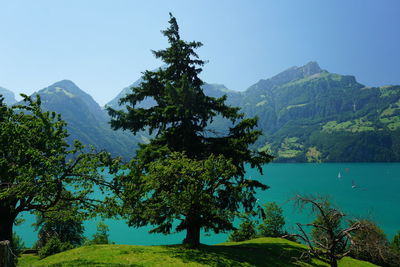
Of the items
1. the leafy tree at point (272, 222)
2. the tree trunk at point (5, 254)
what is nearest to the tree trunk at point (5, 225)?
the tree trunk at point (5, 254)

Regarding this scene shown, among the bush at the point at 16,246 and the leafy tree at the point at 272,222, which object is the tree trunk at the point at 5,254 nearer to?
the bush at the point at 16,246

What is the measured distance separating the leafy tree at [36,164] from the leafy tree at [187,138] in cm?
467

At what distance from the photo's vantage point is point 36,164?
11.7 m

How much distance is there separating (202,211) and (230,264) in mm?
4093

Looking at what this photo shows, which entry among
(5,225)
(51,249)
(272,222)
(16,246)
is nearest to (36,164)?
(5,225)

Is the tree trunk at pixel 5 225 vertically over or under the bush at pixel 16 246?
over

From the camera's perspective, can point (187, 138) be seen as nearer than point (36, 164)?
No

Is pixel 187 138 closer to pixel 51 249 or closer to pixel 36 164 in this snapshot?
pixel 36 164

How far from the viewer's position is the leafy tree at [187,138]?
18830 mm

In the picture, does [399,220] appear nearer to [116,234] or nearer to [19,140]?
[116,234]

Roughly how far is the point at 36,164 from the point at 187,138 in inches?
468

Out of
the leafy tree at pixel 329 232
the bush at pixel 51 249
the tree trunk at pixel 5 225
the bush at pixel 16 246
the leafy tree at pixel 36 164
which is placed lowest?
the bush at pixel 16 246

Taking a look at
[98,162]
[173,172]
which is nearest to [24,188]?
[98,162]

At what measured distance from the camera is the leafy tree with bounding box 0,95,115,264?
1107cm
